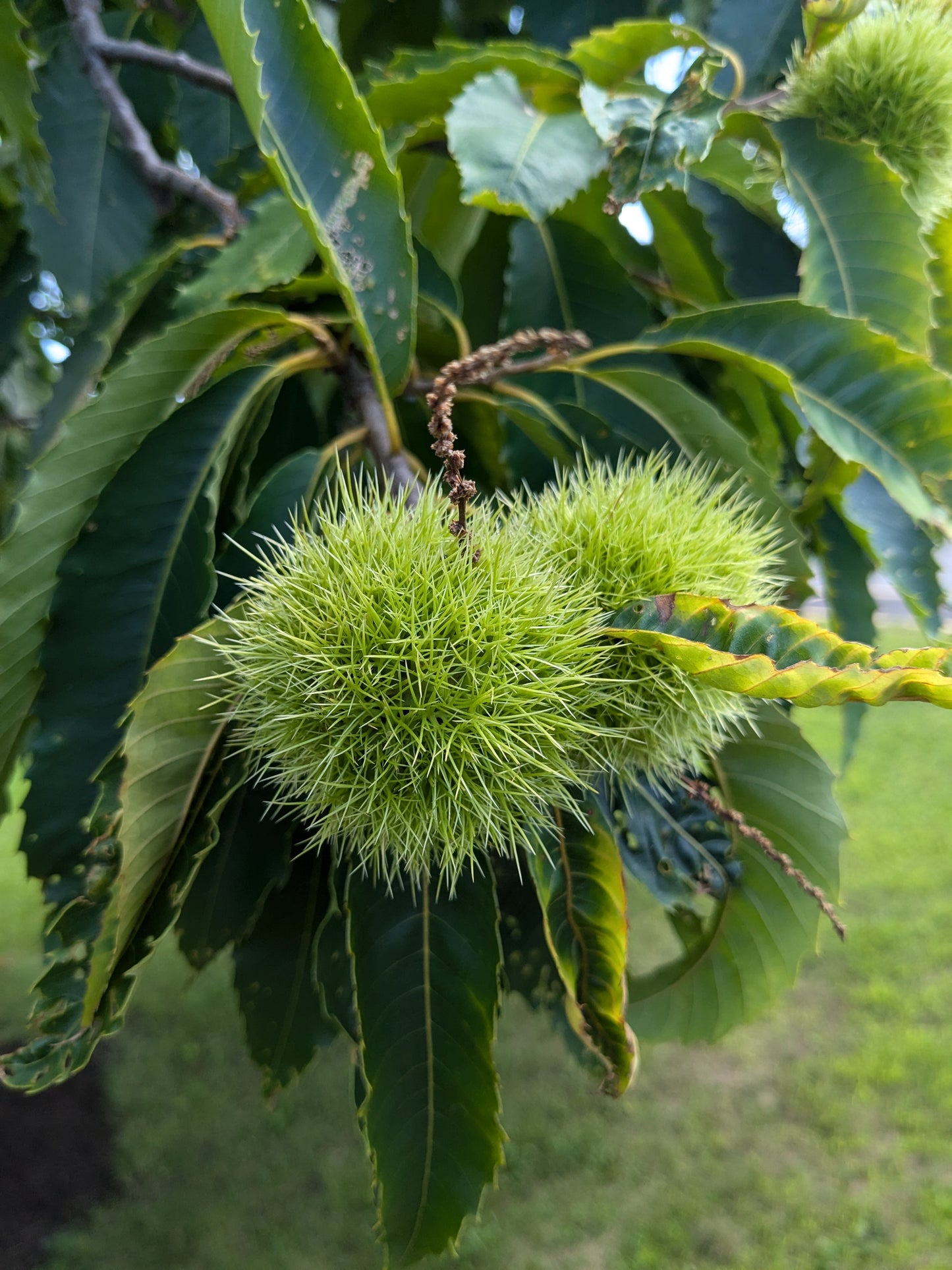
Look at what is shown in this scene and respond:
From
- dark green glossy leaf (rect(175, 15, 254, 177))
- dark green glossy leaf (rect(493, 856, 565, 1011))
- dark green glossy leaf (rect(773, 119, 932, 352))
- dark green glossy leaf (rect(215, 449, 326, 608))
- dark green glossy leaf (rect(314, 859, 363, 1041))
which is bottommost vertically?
dark green glossy leaf (rect(493, 856, 565, 1011))

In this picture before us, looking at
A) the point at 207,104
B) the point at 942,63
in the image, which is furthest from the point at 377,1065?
the point at 207,104

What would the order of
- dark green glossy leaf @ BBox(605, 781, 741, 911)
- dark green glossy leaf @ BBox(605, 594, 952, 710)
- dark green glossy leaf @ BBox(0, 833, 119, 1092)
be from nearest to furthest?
dark green glossy leaf @ BBox(605, 594, 952, 710)
dark green glossy leaf @ BBox(0, 833, 119, 1092)
dark green glossy leaf @ BBox(605, 781, 741, 911)

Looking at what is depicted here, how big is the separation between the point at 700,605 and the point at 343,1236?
234 centimetres

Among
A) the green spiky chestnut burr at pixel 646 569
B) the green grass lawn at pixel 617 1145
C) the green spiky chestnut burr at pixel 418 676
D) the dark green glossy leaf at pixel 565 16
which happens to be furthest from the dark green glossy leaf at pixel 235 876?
the green grass lawn at pixel 617 1145

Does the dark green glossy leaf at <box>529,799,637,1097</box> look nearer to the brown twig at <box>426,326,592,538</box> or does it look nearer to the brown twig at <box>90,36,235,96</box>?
the brown twig at <box>426,326,592,538</box>

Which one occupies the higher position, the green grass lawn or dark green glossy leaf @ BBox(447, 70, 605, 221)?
dark green glossy leaf @ BBox(447, 70, 605, 221)

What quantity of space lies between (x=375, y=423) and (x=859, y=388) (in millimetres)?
479

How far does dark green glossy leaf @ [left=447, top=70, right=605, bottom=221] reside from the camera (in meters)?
0.77

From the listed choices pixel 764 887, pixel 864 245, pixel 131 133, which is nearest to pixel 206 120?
pixel 131 133

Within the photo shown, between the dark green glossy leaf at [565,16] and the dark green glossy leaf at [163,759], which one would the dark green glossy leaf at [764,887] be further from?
the dark green glossy leaf at [565,16]

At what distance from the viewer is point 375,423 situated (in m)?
0.85

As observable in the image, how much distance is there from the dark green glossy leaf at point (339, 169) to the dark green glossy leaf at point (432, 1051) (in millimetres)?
473

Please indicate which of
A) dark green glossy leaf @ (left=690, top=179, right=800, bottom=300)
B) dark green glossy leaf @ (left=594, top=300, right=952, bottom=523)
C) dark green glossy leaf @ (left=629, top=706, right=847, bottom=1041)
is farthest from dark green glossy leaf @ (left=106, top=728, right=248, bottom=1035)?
dark green glossy leaf @ (left=690, top=179, right=800, bottom=300)

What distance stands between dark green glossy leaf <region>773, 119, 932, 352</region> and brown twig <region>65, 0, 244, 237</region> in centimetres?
66
